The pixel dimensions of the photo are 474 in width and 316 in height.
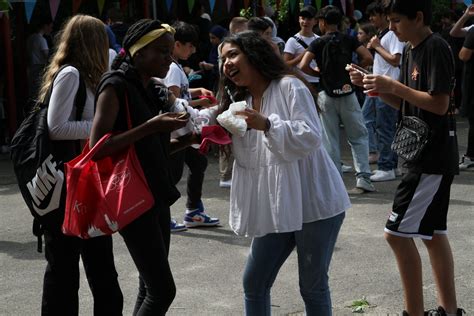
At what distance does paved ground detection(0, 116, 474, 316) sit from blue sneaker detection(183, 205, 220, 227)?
0.26ft

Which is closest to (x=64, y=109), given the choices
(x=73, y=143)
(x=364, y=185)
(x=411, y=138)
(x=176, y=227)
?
(x=73, y=143)

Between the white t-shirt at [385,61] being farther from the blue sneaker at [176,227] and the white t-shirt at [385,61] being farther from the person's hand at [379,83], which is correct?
the person's hand at [379,83]

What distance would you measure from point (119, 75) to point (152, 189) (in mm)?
514

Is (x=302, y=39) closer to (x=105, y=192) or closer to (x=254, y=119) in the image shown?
(x=254, y=119)

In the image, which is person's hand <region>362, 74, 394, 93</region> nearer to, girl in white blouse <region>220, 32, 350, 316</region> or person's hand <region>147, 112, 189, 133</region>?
girl in white blouse <region>220, 32, 350, 316</region>

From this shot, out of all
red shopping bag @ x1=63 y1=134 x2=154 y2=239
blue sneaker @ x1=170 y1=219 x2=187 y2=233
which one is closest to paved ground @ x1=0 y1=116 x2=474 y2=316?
blue sneaker @ x1=170 y1=219 x2=187 y2=233

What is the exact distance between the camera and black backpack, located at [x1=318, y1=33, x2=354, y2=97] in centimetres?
870

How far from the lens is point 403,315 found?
15.6 feet

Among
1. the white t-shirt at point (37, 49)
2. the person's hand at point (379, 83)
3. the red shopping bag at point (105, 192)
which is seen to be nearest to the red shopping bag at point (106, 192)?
the red shopping bag at point (105, 192)

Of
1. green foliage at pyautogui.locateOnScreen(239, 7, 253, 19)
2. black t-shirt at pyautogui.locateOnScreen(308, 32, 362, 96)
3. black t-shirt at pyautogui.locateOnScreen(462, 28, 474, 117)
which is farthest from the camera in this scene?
green foliage at pyautogui.locateOnScreen(239, 7, 253, 19)

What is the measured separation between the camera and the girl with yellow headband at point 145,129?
12.2ft

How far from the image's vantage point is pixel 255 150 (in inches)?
155

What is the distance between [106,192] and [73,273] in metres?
0.82

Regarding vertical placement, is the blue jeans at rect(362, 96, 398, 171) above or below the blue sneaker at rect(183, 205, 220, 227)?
above
